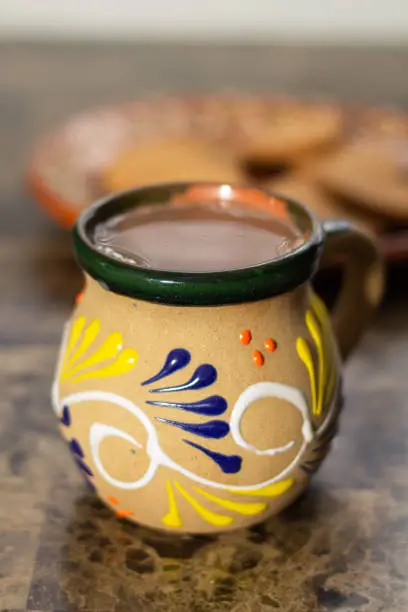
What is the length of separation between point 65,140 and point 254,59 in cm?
62

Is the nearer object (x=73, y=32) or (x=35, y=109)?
(x=35, y=109)

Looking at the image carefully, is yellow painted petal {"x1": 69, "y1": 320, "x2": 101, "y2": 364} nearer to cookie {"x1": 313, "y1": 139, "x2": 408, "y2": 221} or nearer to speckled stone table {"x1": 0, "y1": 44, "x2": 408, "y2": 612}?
speckled stone table {"x1": 0, "y1": 44, "x2": 408, "y2": 612}

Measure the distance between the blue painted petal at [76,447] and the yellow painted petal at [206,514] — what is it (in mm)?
47

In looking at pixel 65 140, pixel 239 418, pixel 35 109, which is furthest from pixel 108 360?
pixel 35 109

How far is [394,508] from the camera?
1.48 feet

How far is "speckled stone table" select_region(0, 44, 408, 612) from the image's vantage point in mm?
395

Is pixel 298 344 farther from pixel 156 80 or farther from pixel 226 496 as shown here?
pixel 156 80

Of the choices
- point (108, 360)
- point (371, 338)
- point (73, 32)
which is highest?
point (108, 360)

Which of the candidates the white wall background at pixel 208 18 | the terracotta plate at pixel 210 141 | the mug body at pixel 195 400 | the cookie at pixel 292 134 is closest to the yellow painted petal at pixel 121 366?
the mug body at pixel 195 400

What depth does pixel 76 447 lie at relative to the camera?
41 centimetres

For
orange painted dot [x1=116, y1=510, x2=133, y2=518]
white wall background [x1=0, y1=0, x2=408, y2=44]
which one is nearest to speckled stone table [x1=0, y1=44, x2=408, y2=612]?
orange painted dot [x1=116, y1=510, x2=133, y2=518]

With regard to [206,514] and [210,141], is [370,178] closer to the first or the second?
[210,141]

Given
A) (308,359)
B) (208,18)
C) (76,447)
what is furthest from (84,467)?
(208,18)

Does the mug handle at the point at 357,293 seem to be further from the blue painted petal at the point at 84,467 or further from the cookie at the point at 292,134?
the cookie at the point at 292,134
